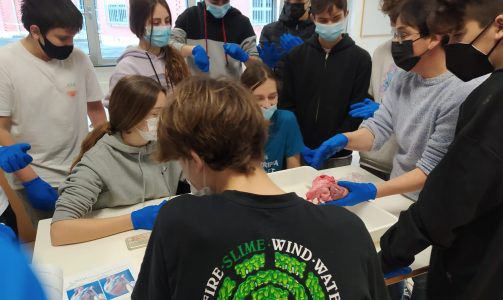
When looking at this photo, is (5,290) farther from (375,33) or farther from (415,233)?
(375,33)

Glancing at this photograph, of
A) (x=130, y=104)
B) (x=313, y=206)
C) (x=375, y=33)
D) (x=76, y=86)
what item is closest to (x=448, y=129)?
(x=313, y=206)

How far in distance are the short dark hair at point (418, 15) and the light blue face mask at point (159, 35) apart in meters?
1.17

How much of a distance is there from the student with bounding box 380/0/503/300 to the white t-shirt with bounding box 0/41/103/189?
59.5 inches

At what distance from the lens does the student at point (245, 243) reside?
2.15ft

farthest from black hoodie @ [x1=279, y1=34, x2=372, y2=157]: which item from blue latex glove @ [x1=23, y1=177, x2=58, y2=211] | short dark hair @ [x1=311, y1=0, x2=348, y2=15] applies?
blue latex glove @ [x1=23, y1=177, x2=58, y2=211]

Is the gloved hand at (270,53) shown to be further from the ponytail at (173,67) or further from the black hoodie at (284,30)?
the ponytail at (173,67)

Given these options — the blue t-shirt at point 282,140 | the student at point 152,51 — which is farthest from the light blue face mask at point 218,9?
the blue t-shirt at point 282,140

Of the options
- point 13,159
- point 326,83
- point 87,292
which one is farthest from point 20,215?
point 326,83

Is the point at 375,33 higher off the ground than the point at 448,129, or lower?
lower

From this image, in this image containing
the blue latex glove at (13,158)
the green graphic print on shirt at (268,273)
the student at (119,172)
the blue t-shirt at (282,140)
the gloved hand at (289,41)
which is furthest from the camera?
the gloved hand at (289,41)

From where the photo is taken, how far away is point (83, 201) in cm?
128

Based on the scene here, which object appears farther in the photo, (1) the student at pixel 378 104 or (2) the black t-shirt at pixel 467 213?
(1) the student at pixel 378 104

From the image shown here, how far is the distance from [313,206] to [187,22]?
1955mm

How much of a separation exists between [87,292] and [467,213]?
3.17ft
